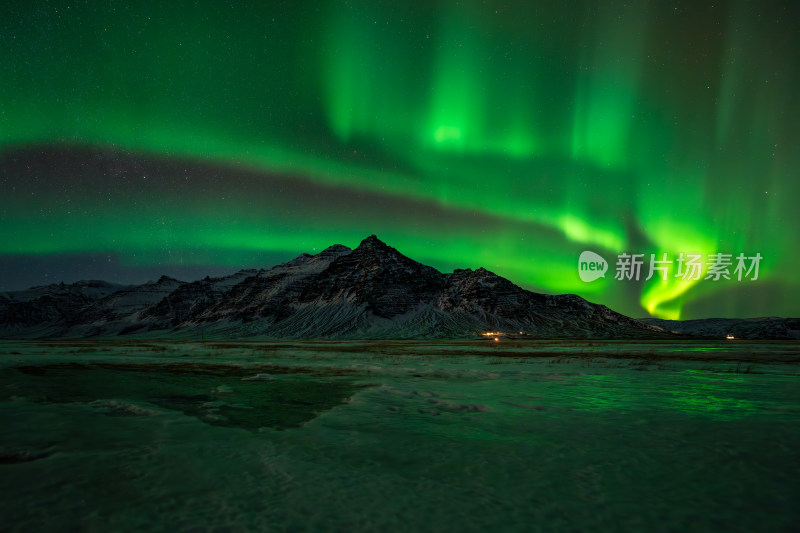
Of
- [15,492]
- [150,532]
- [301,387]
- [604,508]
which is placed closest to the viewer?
[150,532]

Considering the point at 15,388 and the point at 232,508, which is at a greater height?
the point at 232,508

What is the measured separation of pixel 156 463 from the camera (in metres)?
10.2

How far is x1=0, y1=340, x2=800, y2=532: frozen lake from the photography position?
7.31 metres

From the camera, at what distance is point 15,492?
838cm

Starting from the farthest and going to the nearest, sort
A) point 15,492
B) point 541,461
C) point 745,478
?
point 541,461
point 745,478
point 15,492

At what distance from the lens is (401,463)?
33.8 ft

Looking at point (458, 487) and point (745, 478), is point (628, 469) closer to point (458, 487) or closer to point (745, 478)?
point (745, 478)

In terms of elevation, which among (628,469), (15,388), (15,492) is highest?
(628,469)

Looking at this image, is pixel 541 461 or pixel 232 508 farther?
pixel 541 461

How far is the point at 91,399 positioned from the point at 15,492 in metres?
12.6

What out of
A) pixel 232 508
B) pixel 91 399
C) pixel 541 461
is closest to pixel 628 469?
pixel 541 461

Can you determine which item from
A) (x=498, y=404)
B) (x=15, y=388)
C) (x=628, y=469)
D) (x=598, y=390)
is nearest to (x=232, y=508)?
(x=628, y=469)

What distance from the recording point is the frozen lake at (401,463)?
24.0 feet

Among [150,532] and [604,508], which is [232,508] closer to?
[150,532]
